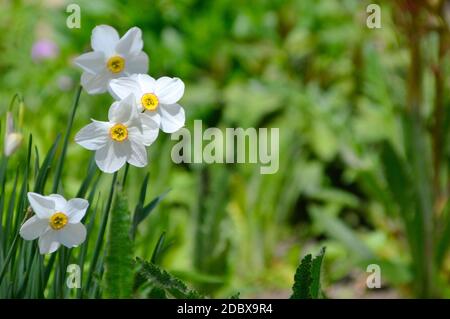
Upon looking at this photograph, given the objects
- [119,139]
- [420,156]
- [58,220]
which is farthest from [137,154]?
[420,156]

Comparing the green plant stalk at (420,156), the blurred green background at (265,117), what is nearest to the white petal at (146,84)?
the blurred green background at (265,117)

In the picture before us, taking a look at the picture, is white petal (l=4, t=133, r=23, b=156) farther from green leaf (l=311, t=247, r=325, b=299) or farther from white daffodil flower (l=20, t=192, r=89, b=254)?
green leaf (l=311, t=247, r=325, b=299)

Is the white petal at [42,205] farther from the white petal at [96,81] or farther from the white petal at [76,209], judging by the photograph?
the white petal at [96,81]

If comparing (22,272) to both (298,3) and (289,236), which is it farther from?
(298,3)

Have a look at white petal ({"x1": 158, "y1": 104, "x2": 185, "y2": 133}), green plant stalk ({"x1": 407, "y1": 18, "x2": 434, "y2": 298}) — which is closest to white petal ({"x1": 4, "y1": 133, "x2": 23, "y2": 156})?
white petal ({"x1": 158, "y1": 104, "x2": 185, "y2": 133})

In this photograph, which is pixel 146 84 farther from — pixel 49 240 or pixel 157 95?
pixel 49 240

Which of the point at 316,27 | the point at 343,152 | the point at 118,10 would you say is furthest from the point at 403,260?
the point at 118,10
